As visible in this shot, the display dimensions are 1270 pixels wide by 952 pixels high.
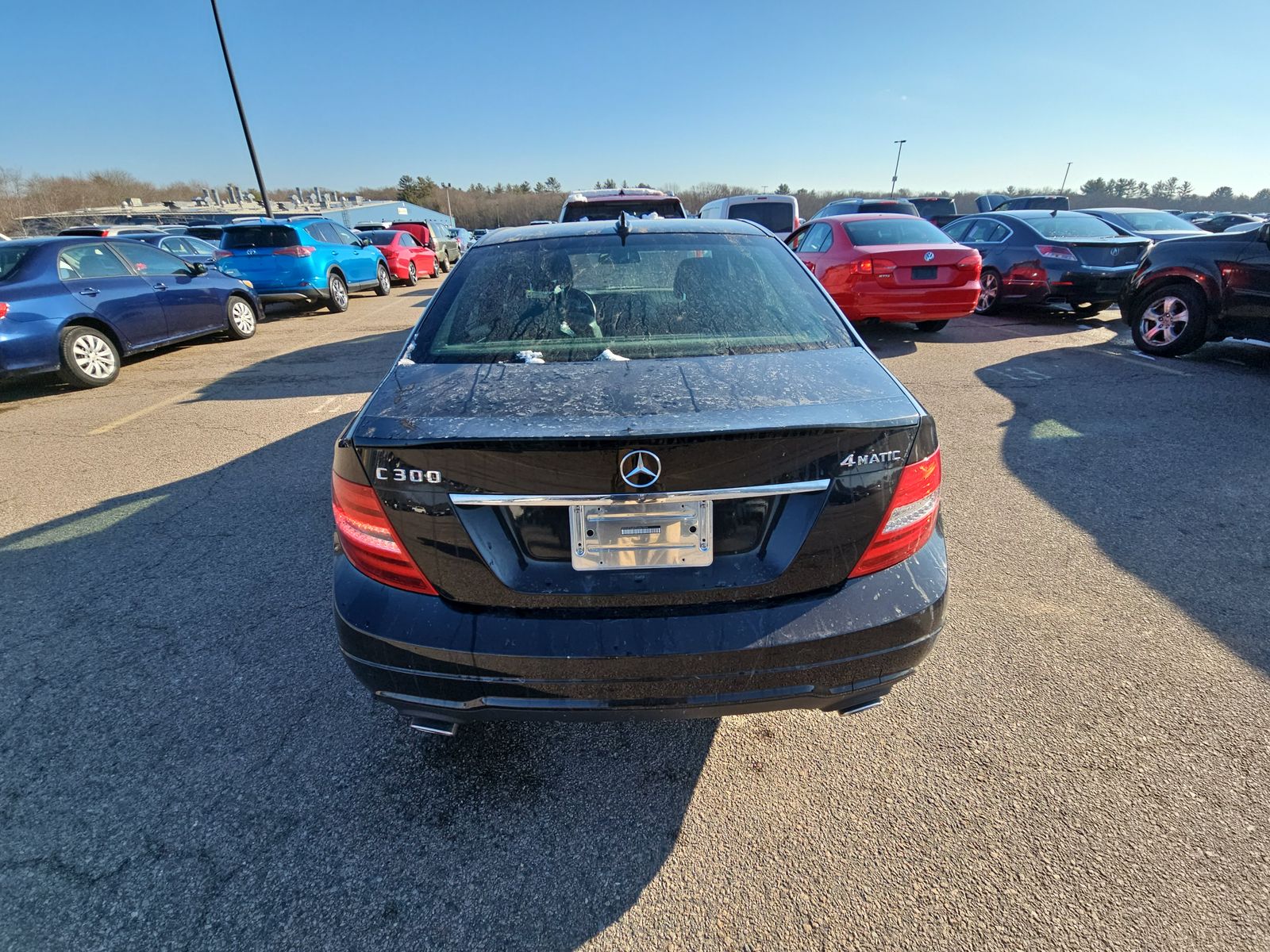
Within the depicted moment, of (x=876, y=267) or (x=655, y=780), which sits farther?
(x=876, y=267)

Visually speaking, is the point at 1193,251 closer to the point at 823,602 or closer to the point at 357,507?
the point at 823,602

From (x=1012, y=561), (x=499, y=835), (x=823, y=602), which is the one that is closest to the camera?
(x=823, y=602)

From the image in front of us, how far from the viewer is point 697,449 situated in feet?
4.84

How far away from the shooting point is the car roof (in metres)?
2.69

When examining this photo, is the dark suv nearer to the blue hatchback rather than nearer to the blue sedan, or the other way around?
the blue sedan

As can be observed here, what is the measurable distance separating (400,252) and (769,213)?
9.80 meters

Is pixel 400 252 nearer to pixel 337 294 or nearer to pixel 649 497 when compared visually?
pixel 337 294

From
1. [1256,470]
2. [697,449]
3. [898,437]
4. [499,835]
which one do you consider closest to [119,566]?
[499,835]

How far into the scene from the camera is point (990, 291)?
9.34 m

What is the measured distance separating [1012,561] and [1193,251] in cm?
569

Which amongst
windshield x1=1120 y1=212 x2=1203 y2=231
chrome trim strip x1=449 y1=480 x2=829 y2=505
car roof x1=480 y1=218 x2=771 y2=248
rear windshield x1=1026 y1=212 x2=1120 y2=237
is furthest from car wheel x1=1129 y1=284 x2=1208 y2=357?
chrome trim strip x1=449 y1=480 x2=829 y2=505

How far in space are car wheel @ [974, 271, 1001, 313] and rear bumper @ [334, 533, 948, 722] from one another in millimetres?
9345

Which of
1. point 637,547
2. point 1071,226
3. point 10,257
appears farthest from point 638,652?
point 1071,226

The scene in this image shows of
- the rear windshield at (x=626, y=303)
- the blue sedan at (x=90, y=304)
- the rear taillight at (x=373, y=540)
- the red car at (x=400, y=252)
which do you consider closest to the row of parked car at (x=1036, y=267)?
the rear windshield at (x=626, y=303)
